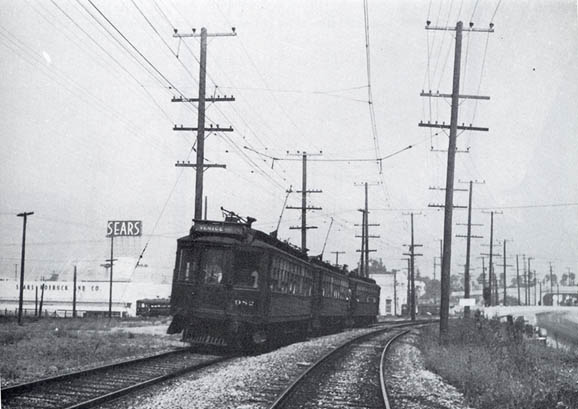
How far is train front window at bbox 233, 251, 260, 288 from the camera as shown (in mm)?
15641

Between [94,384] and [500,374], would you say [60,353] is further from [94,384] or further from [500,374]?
[500,374]

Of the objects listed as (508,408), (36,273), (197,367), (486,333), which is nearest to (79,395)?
(197,367)

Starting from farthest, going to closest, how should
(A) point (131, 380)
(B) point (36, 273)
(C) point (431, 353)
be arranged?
(B) point (36, 273) → (C) point (431, 353) → (A) point (131, 380)

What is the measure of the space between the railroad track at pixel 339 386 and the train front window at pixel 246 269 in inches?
106

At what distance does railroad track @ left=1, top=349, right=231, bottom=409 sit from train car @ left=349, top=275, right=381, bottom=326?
2123 cm

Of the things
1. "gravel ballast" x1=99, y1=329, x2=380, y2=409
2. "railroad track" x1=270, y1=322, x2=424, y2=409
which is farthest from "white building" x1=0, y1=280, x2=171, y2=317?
"gravel ballast" x1=99, y1=329, x2=380, y2=409

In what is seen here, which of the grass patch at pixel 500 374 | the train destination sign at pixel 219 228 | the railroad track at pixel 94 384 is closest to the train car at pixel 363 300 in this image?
the grass patch at pixel 500 374

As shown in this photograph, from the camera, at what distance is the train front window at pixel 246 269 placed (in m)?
15.6

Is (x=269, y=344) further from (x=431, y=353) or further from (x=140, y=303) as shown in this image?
(x=140, y=303)

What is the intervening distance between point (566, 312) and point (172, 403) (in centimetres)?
6258

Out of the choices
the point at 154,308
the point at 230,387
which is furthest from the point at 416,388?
the point at 154,308

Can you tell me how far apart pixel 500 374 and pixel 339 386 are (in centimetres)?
331

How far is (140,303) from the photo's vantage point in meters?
57.9

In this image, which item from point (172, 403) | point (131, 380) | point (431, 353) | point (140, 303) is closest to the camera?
point (172, 403)
